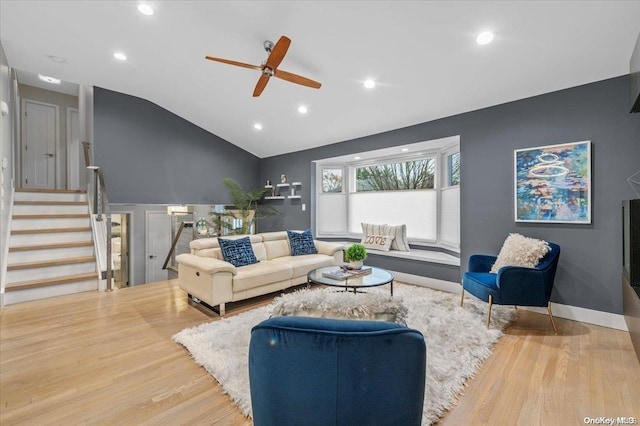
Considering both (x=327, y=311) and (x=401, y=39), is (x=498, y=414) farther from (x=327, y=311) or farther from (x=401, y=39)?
(x=401, y=39)

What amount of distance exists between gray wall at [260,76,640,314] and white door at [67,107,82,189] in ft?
24.2

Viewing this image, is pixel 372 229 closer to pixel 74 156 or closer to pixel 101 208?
pixel 101 208

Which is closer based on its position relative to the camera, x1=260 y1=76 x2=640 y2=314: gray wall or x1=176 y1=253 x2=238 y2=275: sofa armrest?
x1=260 y1=76 x2=640 y2=314: gray wall

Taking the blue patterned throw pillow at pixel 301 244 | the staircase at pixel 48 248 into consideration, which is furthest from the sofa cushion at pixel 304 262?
the staircase at pixel 48 248

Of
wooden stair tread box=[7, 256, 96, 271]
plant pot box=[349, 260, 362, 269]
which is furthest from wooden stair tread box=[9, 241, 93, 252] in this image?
plant pot box=[349, 260, 362, 269]

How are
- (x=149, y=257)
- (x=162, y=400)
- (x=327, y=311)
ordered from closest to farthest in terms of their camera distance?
(x=327, y=311)
(x=162, y=400)
(x=149, y=257)

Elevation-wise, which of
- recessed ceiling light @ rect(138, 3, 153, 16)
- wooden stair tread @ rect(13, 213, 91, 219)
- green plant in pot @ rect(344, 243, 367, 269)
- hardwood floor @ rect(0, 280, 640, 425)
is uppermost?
recessed ceiling light @ rect(138, 3, 153, 16)

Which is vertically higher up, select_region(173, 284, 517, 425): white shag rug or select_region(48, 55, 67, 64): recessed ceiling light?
select_region(48, 55, 67, 64): recessed ceiling light

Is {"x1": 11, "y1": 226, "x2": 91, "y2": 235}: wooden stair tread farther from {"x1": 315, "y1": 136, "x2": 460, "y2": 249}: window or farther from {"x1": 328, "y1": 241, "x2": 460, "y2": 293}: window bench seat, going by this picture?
{"x1": 328, "y1": 241, "x2": 460, "y2": 293}: window bench seat

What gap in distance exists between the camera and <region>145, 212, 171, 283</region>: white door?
591 centimetres

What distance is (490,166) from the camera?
12.1 ft

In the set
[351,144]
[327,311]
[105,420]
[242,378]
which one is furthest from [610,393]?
[351,144]

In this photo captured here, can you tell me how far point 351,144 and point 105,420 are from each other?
4807 mm

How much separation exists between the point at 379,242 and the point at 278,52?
357 cm
